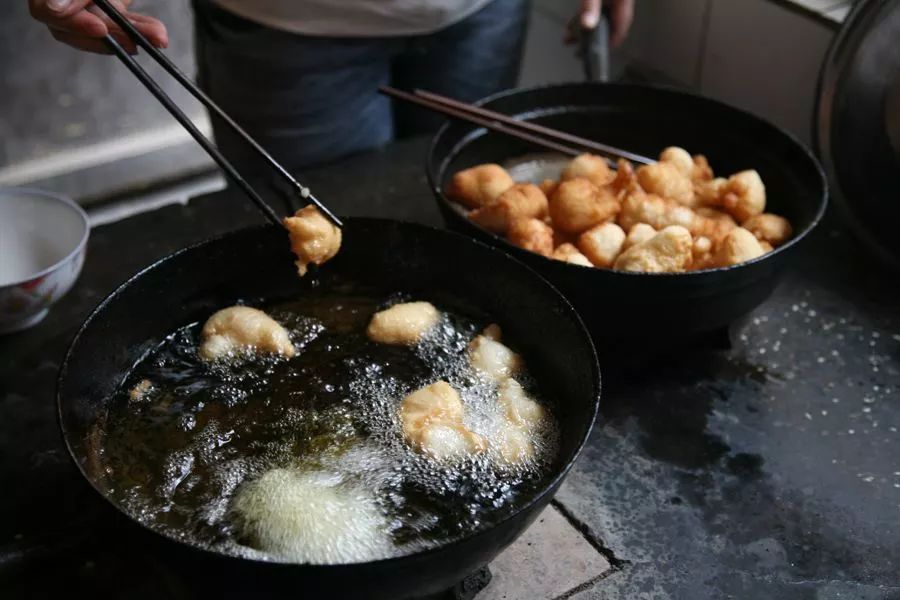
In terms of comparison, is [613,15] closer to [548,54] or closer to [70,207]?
[548,54]

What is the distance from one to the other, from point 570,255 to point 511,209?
0.14m

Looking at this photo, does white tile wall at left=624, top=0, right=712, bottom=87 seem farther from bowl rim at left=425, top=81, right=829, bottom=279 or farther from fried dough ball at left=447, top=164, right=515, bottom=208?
fried dough ball at left=447, top=164, right=515, bottom=208

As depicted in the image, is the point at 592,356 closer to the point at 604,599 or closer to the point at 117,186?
the point at 604,599

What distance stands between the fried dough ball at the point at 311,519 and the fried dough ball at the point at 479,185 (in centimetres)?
74

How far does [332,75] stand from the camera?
199 centimetres

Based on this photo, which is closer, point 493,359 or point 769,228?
point 493,359

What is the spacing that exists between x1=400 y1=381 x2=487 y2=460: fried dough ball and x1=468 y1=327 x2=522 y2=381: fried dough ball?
9 centimetres

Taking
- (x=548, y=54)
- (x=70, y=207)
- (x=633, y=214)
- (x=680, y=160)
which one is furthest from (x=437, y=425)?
(x=548, y=54)

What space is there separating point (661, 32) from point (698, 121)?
2.39 feet

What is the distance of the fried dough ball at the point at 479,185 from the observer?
1.61m

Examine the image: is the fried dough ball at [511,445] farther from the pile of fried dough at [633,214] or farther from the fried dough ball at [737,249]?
the fried dough ball at [737,249]

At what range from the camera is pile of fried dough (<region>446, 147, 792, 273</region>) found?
4.73 feet

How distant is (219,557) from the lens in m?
0.84

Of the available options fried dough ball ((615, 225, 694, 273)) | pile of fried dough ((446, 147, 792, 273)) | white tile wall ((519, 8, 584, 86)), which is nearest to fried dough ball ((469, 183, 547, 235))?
pile of fried dough ((446, 147, 792, 273))
